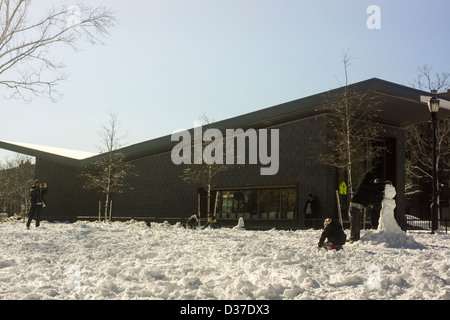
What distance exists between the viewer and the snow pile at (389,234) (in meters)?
Answer: 11.2

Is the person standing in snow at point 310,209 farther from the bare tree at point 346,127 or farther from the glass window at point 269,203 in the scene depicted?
the glass window at point 269,203

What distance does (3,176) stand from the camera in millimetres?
57594

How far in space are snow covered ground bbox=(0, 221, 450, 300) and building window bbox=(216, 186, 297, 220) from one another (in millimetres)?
13873

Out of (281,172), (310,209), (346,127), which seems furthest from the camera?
(281,172)

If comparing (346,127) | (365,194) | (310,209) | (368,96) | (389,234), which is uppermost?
(368,96)

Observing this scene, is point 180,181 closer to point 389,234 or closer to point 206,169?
point 206,169

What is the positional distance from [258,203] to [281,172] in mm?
2861

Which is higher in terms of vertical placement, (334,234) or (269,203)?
(269,203)

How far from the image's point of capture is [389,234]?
450 inches

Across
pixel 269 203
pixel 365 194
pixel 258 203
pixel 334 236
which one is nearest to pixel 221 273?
pixel 334 236

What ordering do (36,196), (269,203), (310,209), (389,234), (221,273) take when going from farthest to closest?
1. (269,203)
2. (310,209)
3. (36,196)
4. (389,234)
5. (221,273)

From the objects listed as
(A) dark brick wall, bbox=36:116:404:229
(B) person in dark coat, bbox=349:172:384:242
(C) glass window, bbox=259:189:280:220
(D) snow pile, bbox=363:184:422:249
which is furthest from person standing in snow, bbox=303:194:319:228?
(B) person in dark coat, bbox=349:172:384:242

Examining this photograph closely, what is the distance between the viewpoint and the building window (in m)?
24.6
